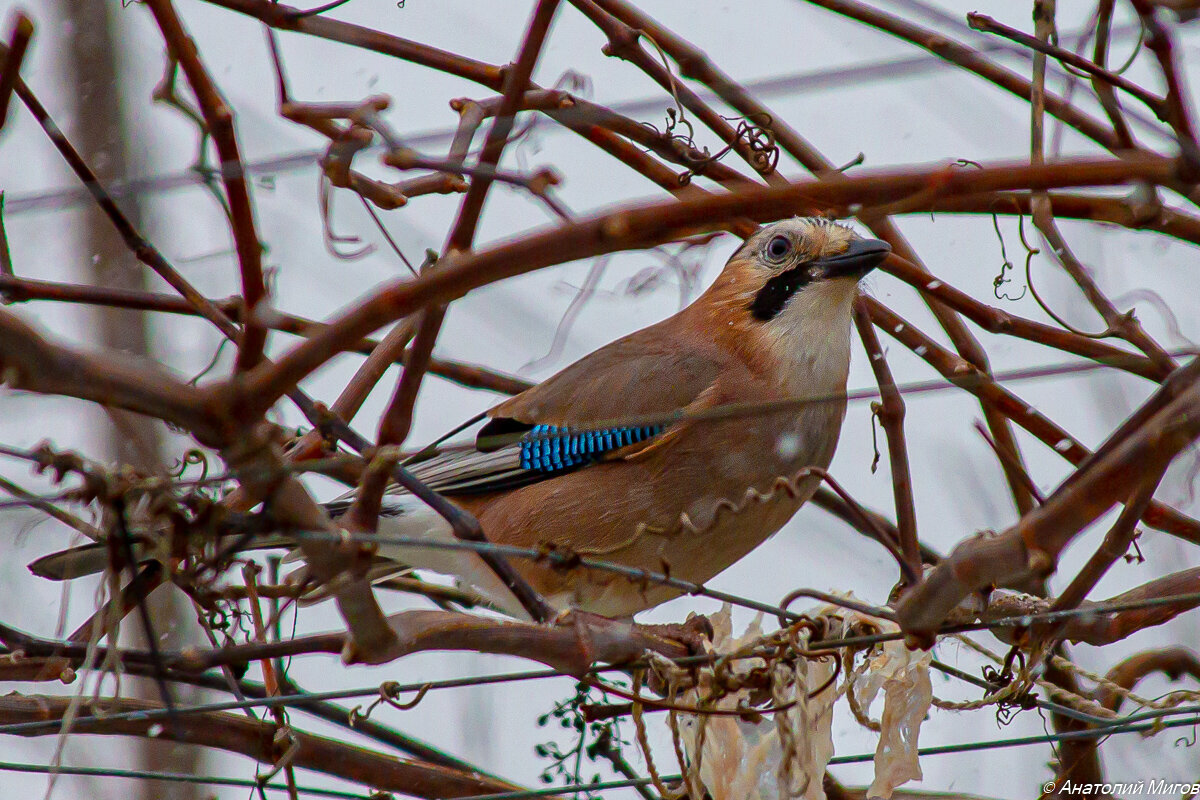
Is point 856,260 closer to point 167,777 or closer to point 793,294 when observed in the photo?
point 793,294

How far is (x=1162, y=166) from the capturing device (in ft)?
4.38

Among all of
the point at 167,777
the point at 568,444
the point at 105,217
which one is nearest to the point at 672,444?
the point at 568,444

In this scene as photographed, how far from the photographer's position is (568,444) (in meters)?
3.88

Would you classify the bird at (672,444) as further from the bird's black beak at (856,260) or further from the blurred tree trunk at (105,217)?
the blurred tree trunk at (105,217)

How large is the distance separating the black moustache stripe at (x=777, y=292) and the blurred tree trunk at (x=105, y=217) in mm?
3175

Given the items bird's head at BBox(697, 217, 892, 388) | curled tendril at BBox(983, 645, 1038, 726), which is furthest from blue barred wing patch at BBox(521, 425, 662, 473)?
curled tendril at BBox(983, 645, 1038, 726)

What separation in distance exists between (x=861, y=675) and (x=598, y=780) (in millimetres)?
704

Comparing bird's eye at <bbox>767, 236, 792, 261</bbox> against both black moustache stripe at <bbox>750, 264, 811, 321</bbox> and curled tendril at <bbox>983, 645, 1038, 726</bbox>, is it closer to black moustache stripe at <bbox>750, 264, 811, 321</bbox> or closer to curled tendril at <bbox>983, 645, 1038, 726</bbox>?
black moustache stripe at <bbox>750, 264, 811, 321</bbox>

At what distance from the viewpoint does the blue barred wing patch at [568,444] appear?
376 centimetres

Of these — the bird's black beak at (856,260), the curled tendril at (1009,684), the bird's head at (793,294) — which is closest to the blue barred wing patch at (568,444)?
the bird's head at (793,294)

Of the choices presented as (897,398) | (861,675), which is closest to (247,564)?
(861,675)

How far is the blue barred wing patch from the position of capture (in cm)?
376

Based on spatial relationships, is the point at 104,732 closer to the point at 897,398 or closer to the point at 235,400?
the point at 235,400

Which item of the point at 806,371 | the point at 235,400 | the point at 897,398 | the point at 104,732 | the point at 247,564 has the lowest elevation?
the point at 235,400
